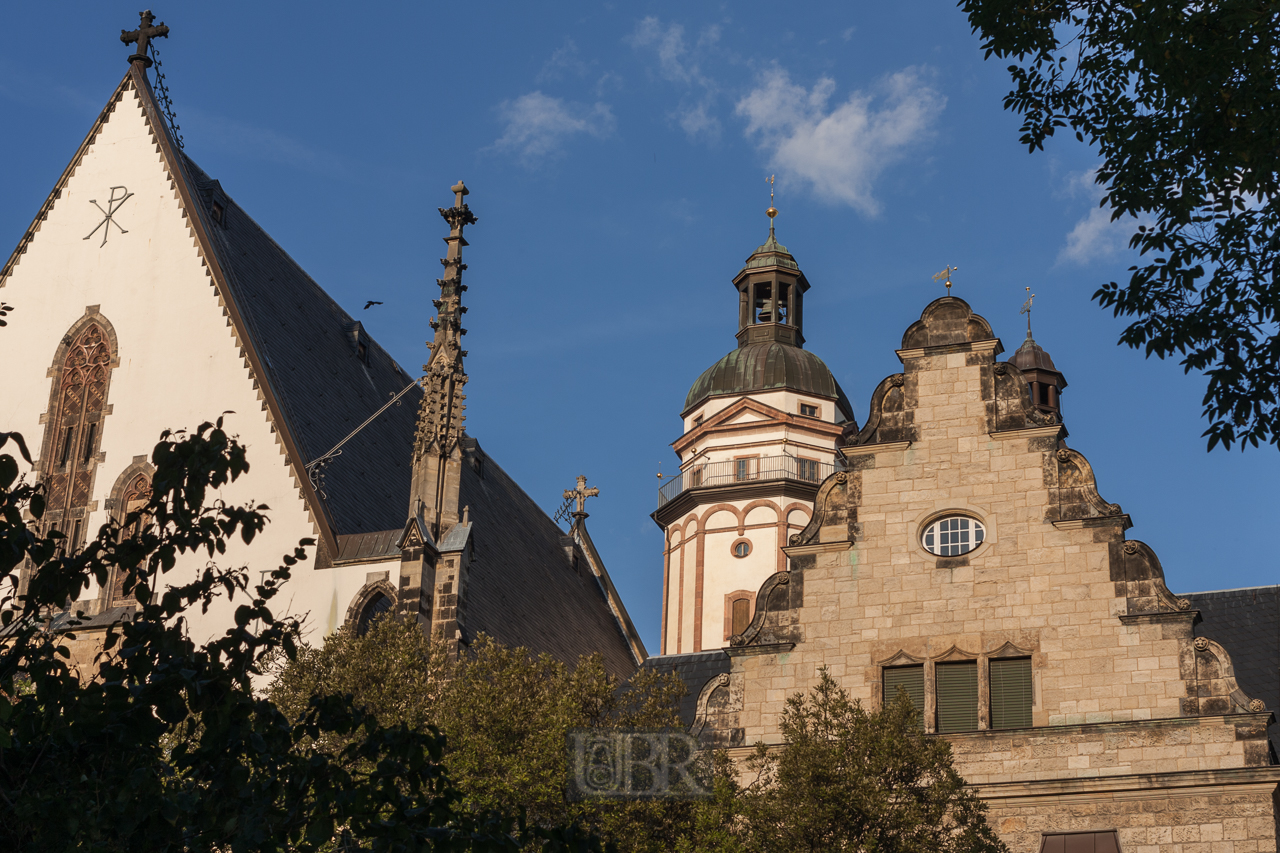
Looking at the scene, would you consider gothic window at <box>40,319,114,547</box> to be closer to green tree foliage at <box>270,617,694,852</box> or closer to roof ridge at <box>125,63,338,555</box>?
roof ridge at <box>125,63,338,555</box>

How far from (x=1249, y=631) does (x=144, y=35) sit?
89.0 ft

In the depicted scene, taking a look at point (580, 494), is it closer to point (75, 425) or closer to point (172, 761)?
point (75, 425)

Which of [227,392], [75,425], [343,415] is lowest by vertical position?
[75,425]

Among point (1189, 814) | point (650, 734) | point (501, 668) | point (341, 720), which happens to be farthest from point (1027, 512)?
point (341, 720)

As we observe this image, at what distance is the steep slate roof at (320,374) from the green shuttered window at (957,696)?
1340cm

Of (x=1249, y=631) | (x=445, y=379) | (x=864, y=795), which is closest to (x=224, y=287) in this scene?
(x=445, y=379)

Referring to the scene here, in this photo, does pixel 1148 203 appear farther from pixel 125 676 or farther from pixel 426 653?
pixel 426 653

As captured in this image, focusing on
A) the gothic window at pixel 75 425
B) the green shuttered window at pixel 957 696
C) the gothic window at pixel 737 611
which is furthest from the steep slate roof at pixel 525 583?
the green shuttered window at pixel 957 696

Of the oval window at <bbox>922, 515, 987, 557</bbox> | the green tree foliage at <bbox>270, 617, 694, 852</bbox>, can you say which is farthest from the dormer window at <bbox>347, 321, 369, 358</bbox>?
the oval window at <bbox>922, 515, 987, 557</bbox>

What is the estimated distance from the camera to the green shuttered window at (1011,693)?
68.9ft

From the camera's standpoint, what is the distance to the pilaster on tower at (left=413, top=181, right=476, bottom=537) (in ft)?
95.6

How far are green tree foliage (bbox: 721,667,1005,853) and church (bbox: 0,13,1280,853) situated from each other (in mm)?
2455

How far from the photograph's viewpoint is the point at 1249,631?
28531 millimetres

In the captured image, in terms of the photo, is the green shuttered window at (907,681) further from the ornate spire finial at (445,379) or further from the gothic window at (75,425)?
the gothic window at (75,425)
